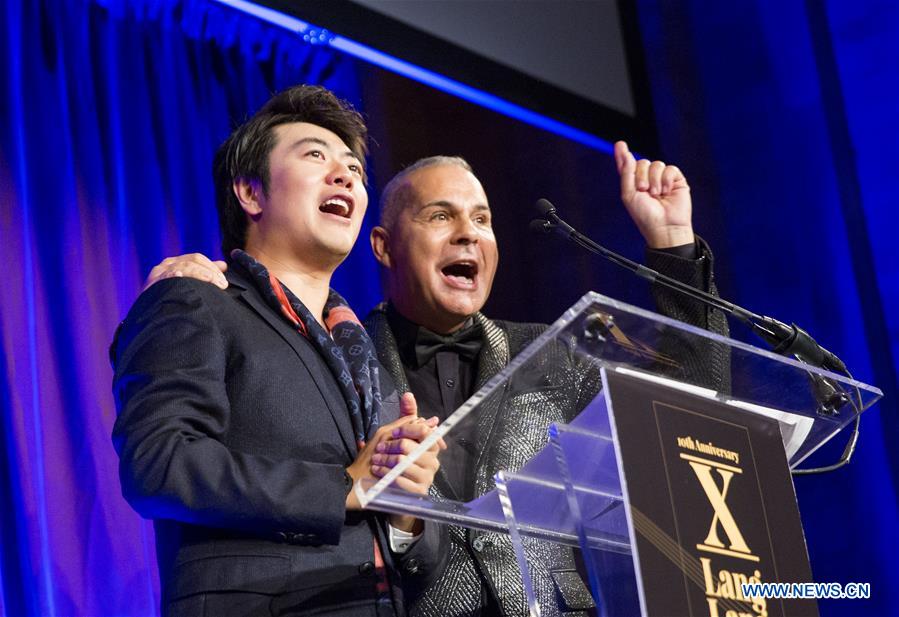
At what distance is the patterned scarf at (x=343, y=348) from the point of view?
62.0 inches

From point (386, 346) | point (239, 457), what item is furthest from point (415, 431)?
point (386, 346)

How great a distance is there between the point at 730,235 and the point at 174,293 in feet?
7.31

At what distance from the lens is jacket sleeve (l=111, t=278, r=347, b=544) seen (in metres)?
1.28

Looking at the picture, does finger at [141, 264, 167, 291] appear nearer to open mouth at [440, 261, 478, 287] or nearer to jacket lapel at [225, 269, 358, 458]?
jacket lapel at [225, 269, 358, 458]

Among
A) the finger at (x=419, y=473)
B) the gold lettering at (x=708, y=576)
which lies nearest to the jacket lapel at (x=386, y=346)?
the finger at (x=419, y=473)

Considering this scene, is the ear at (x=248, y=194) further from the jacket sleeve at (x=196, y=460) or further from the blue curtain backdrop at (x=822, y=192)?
the blue curtain backdrop at (x=822, y=192)

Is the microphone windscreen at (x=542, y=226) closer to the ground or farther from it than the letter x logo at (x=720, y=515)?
farther from it

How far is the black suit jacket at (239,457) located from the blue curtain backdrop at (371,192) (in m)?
0.96

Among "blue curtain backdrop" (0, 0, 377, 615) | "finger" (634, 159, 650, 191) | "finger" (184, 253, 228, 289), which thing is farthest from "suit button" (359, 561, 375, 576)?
"blue curtain backdrop" (0, 0, 377, 615)

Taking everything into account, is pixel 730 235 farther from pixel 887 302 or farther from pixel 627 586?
pixel 627 586

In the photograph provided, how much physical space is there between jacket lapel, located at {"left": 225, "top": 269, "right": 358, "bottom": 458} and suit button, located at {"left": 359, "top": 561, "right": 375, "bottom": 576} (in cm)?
16

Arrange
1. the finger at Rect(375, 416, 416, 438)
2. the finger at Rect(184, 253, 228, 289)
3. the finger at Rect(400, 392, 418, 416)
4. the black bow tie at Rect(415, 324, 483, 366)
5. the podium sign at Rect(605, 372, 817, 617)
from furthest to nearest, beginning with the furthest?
the black bow tie at Rect(415, 324, 483, 366)
the finger at Rect(184, 253, 228, 289)
the finger at Rect(400, 392, 418, 416)
the finger at Rect(375, 416, 416, 438)
the podium sign at Rect(605, 372, 817, 617)

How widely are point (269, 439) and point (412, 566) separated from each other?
27 centimetres

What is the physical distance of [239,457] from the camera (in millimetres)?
1334
